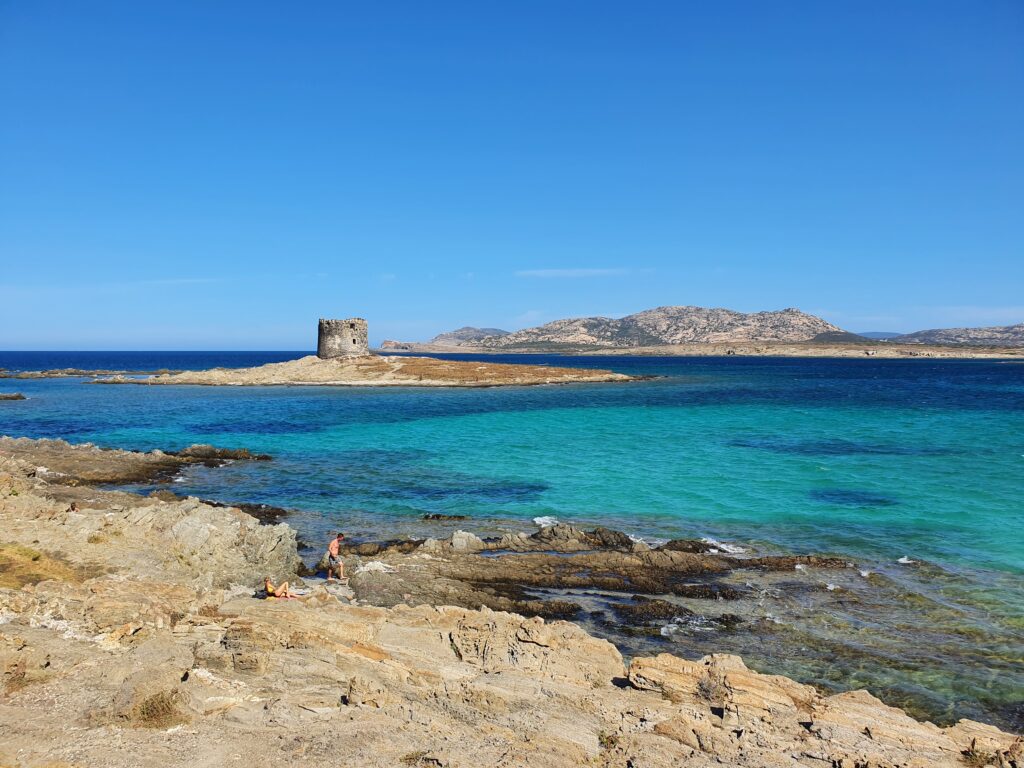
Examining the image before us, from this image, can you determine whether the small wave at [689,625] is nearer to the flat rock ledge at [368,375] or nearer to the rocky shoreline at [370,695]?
the rocky shoreline at [370,695]

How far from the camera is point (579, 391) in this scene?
71.7 meters

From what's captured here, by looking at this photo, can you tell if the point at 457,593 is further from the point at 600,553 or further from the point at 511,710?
the point at 511,710

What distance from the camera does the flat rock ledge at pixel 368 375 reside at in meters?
75.9

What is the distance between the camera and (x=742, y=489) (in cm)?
2494

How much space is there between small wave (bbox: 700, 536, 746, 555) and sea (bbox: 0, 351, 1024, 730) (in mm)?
80

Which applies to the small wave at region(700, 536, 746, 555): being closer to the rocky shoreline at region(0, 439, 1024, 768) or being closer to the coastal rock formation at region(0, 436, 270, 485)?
the rocky shoreline at region(0, 439, 1024, 768)

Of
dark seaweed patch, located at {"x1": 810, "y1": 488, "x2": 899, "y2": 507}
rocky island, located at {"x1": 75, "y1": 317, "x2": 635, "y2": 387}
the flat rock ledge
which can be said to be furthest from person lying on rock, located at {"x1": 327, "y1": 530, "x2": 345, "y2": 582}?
rocky island, located at {"x1": 75, "y1": 317, "x2": 635, "y2": 387}

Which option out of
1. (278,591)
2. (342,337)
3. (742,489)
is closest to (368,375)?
(342,337)

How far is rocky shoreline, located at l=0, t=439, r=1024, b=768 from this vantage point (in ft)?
22.7

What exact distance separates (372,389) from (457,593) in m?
59.3

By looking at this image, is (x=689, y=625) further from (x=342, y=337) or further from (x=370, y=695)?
(x=342, y=337)

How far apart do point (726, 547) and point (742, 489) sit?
24.6 feet

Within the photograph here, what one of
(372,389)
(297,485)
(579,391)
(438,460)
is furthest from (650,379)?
(297,485)

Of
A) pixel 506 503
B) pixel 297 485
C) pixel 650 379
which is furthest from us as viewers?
pixel 650 379
